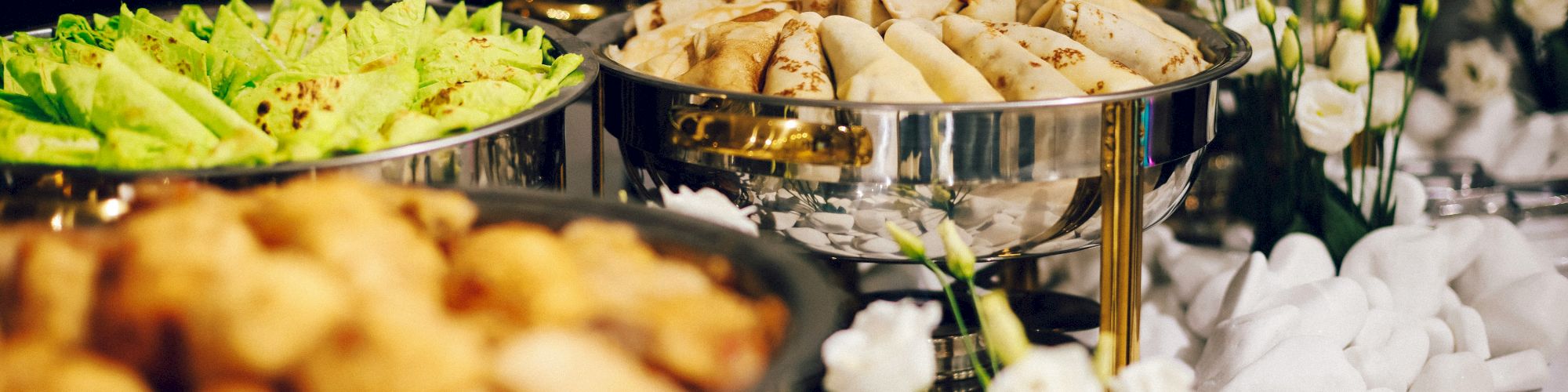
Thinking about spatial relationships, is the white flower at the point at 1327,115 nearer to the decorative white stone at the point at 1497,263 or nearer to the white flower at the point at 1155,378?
the decorative white stone at the point at 1497,263

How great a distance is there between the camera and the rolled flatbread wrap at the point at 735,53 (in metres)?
0.82

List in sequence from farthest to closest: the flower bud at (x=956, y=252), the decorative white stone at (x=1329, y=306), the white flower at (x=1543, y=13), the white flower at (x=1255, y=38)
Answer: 1. the white flower at (x=1543, y=13)
2. the white flower at (x=1255, y=38)
3. the decorative white stone at (x=1329, y=306)
4. the flower bud at (x=956, y=252)

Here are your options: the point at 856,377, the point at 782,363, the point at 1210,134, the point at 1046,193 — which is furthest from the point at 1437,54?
the point at 782,363

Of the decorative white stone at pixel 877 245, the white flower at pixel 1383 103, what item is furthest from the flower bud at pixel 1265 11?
the decorative white stone at pixel 877 245

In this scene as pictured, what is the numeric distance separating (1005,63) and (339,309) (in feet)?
2.01

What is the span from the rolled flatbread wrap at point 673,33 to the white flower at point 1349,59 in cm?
49

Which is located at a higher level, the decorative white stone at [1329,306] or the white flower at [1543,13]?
the white flower at [1543,13]

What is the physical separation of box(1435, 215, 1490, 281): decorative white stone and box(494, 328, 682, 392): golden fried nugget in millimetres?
1025

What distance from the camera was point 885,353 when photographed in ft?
1.44

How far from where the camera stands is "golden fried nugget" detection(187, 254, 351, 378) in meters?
0.28

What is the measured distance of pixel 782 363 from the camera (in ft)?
0.99

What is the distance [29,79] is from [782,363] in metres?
0.61

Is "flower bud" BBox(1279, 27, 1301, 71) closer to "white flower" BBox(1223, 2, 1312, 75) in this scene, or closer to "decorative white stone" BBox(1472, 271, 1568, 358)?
"white flower" BBox(1223, 2, 1312, 75)

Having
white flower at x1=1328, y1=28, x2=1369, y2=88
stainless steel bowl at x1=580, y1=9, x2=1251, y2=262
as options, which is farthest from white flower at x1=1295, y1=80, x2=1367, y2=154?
stainless steel bowl at x1=580, y1=9, x2=1251, y2=262
